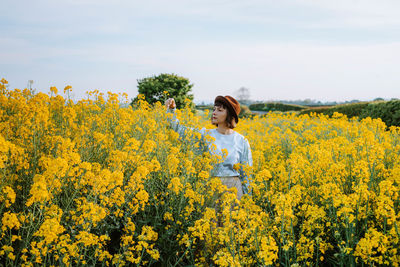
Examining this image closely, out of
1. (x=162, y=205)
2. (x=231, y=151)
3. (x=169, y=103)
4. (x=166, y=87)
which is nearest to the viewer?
(x=162, y=205)

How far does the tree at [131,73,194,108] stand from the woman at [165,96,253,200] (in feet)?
23.4

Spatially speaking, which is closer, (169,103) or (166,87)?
(169,103)

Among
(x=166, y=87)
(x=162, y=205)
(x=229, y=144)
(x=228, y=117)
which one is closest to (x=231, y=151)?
(x=229, y=144)

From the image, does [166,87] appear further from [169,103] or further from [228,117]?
[228,117]

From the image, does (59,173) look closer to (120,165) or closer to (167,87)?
(120,165)

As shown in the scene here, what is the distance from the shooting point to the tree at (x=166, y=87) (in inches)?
438

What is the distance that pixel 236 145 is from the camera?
3797mm

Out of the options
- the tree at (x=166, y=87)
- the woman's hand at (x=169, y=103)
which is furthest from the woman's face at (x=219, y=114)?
the tree at (x=166, y=87)

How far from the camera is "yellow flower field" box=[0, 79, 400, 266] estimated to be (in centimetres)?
220

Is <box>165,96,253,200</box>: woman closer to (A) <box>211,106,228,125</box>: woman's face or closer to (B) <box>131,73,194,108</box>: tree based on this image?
(A) <box>211,106,228,125</box>: woman's face

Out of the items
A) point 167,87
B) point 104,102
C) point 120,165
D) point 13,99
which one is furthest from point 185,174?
point 167,87

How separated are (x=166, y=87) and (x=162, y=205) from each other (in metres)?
8.90

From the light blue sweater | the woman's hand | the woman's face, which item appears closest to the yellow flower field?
the woman's hand

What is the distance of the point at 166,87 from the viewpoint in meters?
11.5
